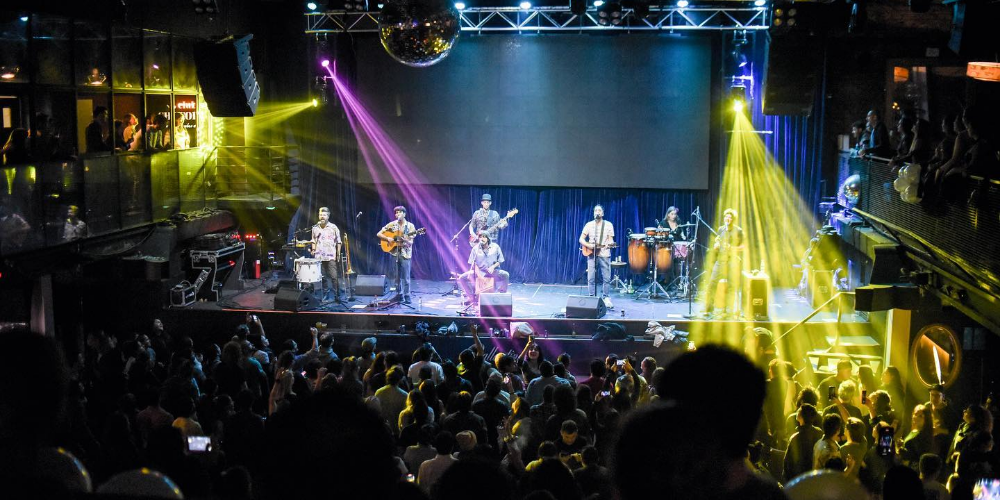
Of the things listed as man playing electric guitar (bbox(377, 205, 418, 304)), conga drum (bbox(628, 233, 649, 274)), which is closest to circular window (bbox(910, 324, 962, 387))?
conga drum (bbox(628, 233, 649, 274))

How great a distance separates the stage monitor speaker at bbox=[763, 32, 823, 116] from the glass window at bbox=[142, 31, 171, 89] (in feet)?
33.1

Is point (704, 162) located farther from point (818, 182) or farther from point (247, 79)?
point (247, 79)

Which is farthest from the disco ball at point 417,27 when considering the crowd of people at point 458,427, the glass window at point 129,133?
the glass window at point 129,133

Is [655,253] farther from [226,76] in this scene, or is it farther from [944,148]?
[226,76]

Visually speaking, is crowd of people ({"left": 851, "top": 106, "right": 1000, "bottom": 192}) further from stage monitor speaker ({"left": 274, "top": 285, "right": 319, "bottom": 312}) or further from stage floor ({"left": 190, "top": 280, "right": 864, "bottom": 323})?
stage monitor speaker ({"left": 274, "top": 285, "right": 319, "bottom": 312})

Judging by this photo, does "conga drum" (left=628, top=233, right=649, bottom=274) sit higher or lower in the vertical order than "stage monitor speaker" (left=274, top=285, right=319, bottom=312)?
higher

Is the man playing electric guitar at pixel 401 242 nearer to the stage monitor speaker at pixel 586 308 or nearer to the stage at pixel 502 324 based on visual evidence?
the stage at pixel 502 324

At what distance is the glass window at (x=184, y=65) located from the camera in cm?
1658

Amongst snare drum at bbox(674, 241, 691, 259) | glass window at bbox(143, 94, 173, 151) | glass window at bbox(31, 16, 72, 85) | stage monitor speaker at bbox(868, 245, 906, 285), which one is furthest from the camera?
snare drum at bbox(674, 241, 691, 259)

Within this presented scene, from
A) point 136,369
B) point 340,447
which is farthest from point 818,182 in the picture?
point 340,447

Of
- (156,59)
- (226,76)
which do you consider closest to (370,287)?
(226,76)

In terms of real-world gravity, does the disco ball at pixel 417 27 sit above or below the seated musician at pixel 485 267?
above

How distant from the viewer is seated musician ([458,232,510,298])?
1609 centimetres

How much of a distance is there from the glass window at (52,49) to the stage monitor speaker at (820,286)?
477 inches
